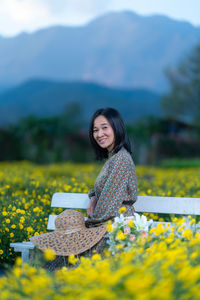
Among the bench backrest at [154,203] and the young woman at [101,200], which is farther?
the bench backrest at [154,203]

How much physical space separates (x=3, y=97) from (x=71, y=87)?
7.21m

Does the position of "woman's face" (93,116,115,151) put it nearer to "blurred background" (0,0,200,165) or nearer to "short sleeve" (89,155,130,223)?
"short sleeve" (89,155,130,223)

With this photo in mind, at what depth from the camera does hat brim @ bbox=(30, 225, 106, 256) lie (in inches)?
108

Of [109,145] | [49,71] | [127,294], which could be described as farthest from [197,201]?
[49,71]

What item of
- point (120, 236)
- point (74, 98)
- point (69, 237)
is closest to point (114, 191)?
point (69, 237)

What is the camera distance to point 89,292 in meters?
1.44

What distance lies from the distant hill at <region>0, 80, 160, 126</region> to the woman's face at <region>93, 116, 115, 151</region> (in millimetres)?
37106

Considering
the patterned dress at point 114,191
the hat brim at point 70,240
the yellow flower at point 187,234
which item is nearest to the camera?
the yellow flower at point 187,234

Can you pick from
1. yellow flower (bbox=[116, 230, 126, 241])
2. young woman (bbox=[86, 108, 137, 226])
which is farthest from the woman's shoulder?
yellow flower (bbox=[116, 230, 126, 241])

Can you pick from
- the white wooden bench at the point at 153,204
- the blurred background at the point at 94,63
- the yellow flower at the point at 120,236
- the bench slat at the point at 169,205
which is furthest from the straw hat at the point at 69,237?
the blurred background at the point at 94,63

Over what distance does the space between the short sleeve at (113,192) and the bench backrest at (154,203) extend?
0.39 metres

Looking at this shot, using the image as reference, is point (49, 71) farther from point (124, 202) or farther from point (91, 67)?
point (124, 202)

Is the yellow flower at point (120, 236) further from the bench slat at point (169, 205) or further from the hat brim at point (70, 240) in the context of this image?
the bench slat at point (169, 205)

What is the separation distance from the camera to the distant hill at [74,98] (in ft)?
135
